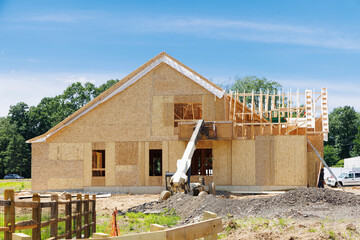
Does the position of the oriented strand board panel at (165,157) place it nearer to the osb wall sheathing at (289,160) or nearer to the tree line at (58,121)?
the osb wall sheathing at (289,160)

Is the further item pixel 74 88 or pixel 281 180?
pixel 74 88

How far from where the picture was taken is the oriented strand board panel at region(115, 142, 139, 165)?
29391 millimetres

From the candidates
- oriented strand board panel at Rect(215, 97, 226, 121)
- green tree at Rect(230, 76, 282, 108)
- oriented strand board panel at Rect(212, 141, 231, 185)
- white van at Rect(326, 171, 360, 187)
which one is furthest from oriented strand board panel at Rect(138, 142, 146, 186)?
green tree at Rect(230, 76, 282, 108)

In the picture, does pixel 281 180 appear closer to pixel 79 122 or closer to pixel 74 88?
pixel 79 122

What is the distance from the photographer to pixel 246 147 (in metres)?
28.9

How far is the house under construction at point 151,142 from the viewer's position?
28.8m

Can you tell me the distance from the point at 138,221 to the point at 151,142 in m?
13.9

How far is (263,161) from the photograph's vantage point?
28.7 metres

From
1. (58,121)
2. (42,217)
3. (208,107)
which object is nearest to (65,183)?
(208,107)

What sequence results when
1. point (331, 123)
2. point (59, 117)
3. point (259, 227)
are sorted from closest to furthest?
point (259, 227) < point (59, 117) < point (331, 123)

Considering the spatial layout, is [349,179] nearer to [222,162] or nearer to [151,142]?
[222,162]

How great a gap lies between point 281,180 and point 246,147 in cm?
289

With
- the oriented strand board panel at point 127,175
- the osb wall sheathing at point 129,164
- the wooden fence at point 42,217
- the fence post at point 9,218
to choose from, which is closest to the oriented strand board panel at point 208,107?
the osb wall sheathing at point 129,164

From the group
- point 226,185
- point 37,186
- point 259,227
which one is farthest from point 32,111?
point 259,227
